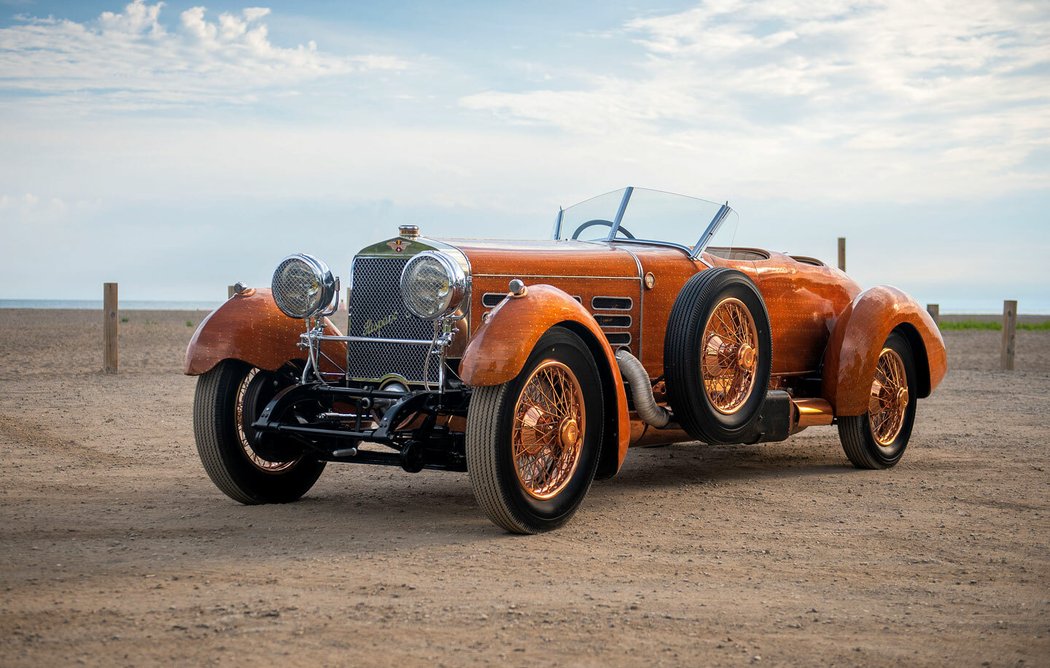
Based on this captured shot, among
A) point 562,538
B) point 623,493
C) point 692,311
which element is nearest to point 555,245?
point 692,311

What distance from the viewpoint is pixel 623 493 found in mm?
7102

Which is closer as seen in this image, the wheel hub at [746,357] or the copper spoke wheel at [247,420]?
the copper spoke wheel at [247,420]

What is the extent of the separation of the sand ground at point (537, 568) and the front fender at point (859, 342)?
2.03 feet

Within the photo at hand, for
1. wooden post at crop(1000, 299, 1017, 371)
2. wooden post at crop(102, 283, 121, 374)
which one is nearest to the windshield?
wooden post at crop(102, 283, 121, 374)

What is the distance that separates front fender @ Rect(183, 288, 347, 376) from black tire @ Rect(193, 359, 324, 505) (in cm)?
10

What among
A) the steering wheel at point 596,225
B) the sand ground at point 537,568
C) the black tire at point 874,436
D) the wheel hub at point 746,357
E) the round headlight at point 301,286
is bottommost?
the sand ground at point 537,568

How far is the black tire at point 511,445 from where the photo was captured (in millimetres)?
5270

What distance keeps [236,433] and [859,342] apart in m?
4.54

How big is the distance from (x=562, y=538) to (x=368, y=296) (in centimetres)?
191

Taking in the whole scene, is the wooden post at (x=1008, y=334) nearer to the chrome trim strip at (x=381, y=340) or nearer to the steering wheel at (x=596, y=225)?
the steering wheel at (x=596, y=225)

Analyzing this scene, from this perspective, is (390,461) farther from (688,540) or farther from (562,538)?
(688,540)

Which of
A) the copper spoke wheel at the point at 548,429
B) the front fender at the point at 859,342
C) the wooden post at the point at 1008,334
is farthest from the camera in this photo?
the wooden post at the point at 1008,334

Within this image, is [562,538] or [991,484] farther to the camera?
[991,484]

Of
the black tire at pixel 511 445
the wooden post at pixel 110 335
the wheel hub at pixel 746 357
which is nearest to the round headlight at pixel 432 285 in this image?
the black tire at pixel 511 445
